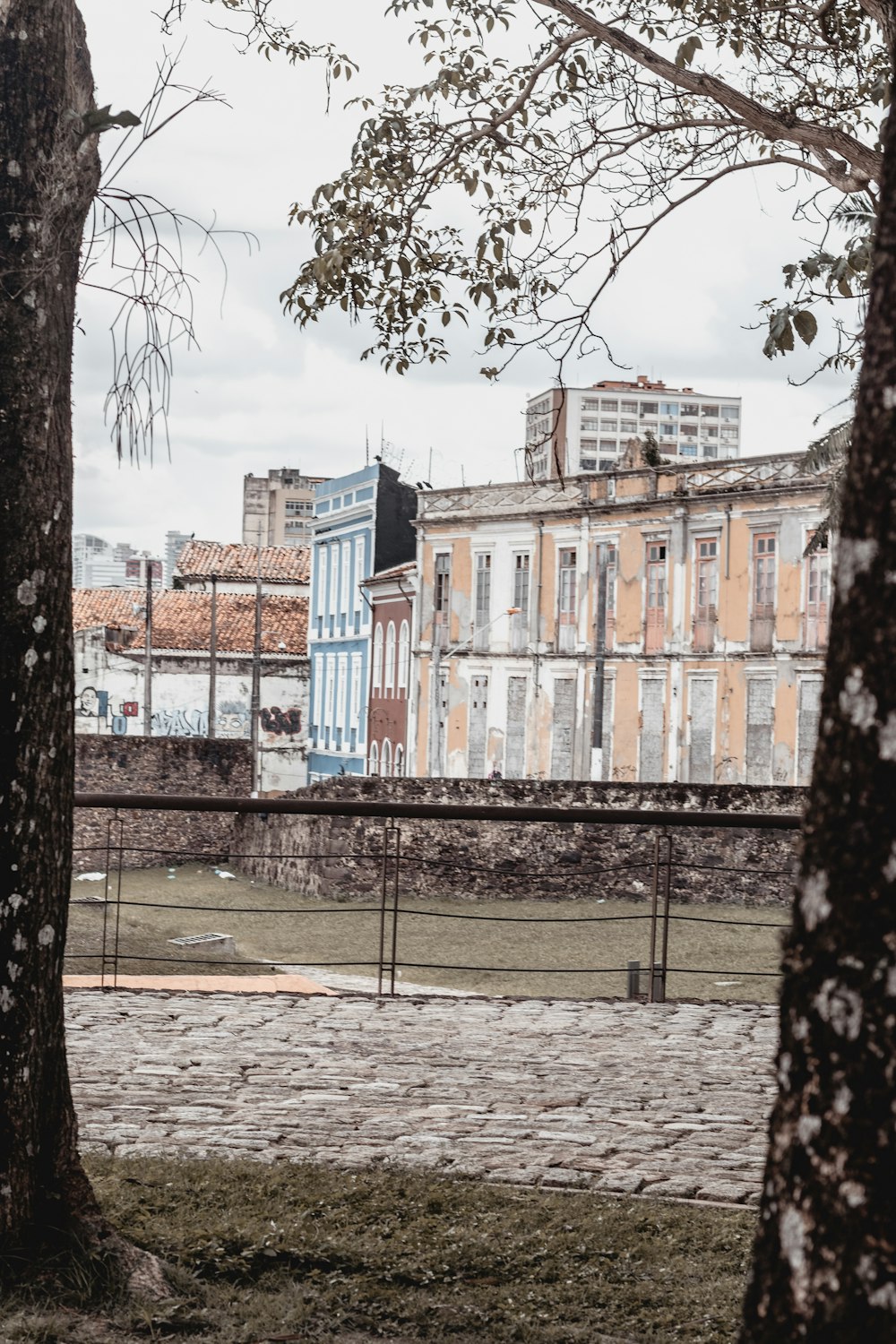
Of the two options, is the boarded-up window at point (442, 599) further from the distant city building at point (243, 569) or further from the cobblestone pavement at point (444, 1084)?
the cobblestone pavement at point (444, 1084)

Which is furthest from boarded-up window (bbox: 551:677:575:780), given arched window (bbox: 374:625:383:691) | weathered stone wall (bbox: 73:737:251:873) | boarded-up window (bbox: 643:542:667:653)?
arched window (bbox: 374:625:383:691)

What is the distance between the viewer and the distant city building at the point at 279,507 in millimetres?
72062

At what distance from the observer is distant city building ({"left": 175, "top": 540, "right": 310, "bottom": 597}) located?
52.1 m

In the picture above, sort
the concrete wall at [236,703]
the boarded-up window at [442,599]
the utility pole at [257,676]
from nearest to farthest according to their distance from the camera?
1. the boarded-up window at [442,599]
2. the utility pole at [257,676]
3. the concrete wall at [236,703]

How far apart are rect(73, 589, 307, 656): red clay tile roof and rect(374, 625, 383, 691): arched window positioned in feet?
25.2

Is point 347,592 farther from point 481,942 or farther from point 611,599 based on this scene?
point 481,942

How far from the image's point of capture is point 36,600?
3.30 m

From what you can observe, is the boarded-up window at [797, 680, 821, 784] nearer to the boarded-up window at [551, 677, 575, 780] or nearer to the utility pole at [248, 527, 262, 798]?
the boarded-up window at [551, 677, 575, 780]

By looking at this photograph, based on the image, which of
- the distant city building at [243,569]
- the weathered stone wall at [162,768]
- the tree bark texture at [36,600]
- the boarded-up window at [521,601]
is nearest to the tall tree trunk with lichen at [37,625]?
the tree bark texture at [36,600]

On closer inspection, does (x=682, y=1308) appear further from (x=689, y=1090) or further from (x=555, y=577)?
(x=555, y=577)

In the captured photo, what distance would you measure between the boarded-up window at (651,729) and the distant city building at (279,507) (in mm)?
35902

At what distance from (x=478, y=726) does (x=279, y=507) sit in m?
42.1

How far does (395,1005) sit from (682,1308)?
14.1 feet

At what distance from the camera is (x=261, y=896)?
2483 centimetres
